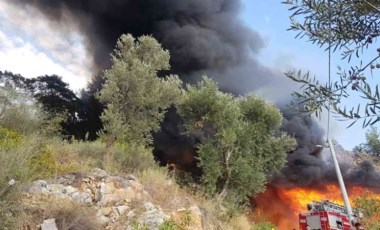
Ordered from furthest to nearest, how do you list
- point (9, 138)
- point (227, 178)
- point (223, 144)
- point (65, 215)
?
point (227, 178)
point (223, 144)
point (9, 138)
point (65, 215)

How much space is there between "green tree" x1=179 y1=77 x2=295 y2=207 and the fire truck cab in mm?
3416

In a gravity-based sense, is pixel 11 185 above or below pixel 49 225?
above

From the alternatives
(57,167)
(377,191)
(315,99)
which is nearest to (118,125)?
(57,167)

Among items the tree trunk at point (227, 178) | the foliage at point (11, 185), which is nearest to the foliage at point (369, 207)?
the tree trunk at point (227, 178)

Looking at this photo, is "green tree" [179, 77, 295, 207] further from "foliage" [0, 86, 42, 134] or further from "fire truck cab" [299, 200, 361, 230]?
"foliage" [0, 86, 42, 134]

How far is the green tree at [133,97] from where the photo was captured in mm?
15859

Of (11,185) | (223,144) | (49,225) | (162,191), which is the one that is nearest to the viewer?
(11,185)

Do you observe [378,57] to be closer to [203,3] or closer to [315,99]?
[315,99]

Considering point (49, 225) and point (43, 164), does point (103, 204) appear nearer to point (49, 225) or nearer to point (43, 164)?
point (49, 225)

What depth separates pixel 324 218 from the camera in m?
20.3

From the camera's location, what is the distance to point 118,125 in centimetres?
1545

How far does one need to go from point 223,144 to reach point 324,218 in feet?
22.7

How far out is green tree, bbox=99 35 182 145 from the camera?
52.0ft

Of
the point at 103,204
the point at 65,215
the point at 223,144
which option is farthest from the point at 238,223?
the point at 65,215
